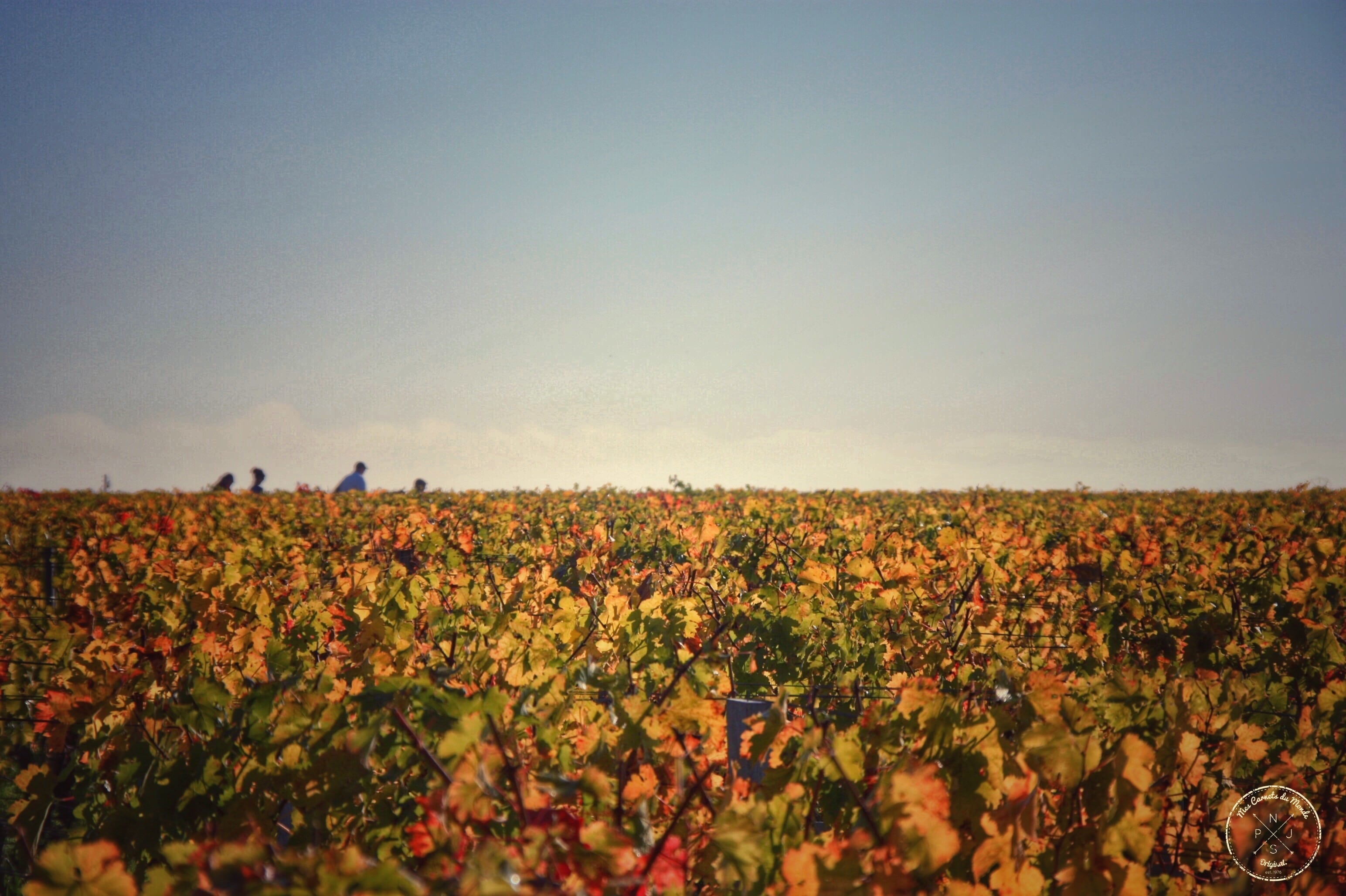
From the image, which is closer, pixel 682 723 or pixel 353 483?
pixel 682 723

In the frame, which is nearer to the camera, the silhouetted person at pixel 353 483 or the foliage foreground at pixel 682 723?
the foliage foreground at pixel 682 723

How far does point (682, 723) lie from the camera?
188 centimetres

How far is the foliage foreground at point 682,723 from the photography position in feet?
4.73

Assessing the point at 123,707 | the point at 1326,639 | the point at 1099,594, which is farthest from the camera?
the point at 1099,594

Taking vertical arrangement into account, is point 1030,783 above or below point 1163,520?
below

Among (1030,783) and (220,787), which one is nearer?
(1030,783)

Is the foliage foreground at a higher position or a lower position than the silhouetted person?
lower

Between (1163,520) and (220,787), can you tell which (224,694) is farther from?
(1163,520)

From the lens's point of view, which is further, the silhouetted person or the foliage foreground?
the silhouetted person

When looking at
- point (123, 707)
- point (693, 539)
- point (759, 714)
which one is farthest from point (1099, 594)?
point (123, 707)

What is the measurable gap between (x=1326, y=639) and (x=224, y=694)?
4.02m

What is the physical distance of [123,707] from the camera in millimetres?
2914

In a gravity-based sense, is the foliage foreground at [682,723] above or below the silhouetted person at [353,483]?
below

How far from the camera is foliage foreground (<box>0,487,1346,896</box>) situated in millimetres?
1441
